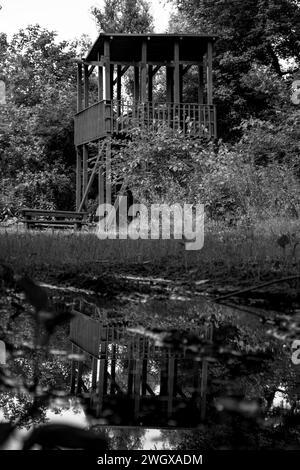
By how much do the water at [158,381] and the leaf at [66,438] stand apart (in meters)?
0.25

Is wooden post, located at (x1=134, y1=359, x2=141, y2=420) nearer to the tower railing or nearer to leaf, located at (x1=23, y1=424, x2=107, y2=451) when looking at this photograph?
leaf, located at (x1=23, y1=424, x2=107, y2=451)

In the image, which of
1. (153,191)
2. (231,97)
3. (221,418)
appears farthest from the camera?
(231,97)

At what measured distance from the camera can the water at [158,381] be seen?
172 cm

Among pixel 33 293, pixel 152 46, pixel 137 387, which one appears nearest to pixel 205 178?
pixel 152 46

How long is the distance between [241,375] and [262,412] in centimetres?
50

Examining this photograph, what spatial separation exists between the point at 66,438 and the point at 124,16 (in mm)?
38239

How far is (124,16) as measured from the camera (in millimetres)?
37156

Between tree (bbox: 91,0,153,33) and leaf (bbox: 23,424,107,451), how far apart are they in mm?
36904

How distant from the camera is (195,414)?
1.90m

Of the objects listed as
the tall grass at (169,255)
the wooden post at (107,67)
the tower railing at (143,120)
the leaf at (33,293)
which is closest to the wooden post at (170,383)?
the leaf at (33,293)

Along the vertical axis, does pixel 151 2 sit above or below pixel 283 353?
above

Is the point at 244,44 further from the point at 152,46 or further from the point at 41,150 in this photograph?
the point at 41,150
